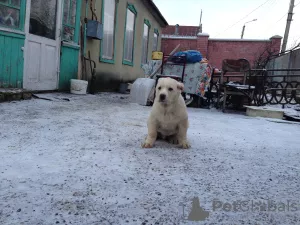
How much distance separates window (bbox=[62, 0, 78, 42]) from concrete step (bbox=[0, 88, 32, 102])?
2.12 meters

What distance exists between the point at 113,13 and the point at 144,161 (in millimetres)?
7467

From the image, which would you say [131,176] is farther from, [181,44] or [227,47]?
[227,47]

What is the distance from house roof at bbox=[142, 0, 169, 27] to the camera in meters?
11.5

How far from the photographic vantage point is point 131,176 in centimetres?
177

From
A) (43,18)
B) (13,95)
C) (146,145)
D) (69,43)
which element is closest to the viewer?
(146,145)

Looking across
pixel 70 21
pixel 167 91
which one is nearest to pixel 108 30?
pixel 70 21

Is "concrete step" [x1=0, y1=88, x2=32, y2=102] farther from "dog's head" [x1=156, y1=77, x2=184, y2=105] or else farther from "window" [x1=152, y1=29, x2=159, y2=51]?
→ "window" [x1=152, y1=29, x2=159, y2=51]

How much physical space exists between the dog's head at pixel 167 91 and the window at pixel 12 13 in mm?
3478

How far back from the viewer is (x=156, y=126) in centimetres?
258

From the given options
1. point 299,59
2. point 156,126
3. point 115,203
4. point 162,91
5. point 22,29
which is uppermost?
point 299,59

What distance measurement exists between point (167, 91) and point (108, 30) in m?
6.44

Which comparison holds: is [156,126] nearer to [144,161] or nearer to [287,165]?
[144,161]

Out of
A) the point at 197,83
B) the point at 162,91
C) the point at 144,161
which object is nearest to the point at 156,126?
the point at 162,91

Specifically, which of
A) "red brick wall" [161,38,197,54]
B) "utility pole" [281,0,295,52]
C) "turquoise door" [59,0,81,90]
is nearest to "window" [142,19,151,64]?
"red brick wall" [161,38,197,54]
